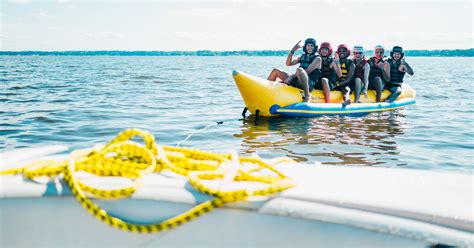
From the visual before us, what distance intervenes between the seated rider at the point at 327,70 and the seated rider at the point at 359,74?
1.59 feet

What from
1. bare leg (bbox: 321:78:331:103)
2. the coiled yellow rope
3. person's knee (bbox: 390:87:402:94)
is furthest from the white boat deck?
person's knee (bbox: 390:87:402:94)

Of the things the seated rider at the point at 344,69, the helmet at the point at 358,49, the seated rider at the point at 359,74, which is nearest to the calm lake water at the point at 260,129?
the seated rider at the point at 359,74

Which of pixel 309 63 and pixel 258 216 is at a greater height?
pixel 309 63

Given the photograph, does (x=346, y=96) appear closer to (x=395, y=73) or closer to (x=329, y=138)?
(x=395, y=73)

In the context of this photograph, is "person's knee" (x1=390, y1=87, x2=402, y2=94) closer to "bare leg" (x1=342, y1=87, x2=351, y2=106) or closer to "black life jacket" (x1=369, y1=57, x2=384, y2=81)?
"black life jacket" (x1=369, y1=57, x2=384, y2=81)

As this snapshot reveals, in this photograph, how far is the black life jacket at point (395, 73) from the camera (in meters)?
9.34

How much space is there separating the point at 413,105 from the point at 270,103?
4648mm

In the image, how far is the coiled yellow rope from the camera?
5.42 feet

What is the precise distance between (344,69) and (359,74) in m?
0.30

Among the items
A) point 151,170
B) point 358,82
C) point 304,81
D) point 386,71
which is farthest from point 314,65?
point 151,170

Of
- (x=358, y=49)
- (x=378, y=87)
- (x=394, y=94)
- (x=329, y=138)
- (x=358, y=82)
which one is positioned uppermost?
(x=358, y=49)

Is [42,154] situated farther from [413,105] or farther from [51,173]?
[413,105]

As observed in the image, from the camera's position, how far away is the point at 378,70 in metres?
9.23

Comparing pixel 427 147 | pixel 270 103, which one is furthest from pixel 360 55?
pixel 427 147
